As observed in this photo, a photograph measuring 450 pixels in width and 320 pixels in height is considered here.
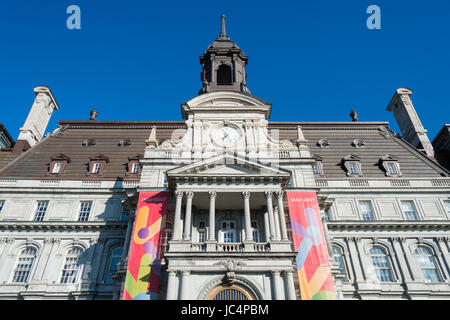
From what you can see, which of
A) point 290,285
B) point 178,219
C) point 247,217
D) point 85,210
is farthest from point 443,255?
point 85,210

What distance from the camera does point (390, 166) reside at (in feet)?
105

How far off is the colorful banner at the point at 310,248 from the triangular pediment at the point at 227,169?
2744 millimetres

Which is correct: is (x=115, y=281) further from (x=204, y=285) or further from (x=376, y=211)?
(x=376, y=211)

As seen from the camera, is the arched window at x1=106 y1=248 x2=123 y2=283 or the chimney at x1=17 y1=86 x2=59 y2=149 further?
the chimney at x1=17 y1=86 x2=59 y2=149

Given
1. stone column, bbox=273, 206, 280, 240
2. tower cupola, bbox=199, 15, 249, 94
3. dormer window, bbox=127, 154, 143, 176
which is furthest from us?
tower cupola, bbox=199, 15, 249, 94

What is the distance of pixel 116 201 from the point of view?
2903 centimetres

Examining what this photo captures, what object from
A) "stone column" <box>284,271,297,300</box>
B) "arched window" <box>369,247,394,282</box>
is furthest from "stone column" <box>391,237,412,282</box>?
"stone column" <box>284,271,297,300</box>

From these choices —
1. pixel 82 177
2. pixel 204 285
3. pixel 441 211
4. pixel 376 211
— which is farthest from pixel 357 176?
pixel 82 177

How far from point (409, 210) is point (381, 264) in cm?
591

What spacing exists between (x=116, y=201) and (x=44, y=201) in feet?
20.4

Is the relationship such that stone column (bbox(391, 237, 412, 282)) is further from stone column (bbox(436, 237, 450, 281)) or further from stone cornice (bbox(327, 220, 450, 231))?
stone column (bbox(436, 237, 450, 281))

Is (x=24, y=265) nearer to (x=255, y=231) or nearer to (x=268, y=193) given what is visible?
(x=255, y=231)

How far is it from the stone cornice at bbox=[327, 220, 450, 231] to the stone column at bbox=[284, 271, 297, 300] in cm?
892

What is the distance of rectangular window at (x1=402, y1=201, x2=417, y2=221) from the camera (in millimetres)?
28734
